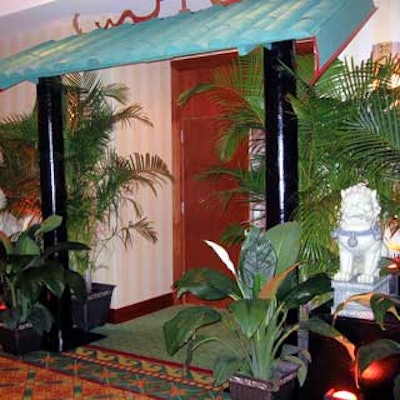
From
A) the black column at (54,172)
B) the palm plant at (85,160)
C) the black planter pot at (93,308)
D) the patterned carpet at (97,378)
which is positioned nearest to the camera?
the patterned carpet at (97,378)

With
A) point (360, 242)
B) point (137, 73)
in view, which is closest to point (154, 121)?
point (137, 73)

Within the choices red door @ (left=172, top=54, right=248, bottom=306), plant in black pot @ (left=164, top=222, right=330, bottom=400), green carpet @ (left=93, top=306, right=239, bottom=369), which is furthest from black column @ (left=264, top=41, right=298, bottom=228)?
red door @ (left=172, top=54, right=248, bottom=306)

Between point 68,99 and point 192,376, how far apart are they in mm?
2350

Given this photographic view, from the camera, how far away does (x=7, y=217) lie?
5.42 m

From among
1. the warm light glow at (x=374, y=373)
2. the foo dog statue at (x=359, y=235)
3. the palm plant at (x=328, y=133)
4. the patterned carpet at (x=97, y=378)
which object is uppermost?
the palm plant at (x=328, y=133)

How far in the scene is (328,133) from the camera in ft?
10.2

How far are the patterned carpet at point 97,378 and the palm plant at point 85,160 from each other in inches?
39.4

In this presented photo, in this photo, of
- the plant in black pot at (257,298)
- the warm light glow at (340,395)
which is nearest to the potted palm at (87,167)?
the plant in black pot at (257,298)

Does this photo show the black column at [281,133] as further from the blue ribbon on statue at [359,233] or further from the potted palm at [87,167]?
the potted palm at [87,167]

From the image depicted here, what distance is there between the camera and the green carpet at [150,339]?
14.4ft

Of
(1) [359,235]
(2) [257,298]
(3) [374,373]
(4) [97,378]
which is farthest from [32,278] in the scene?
(3) [374,373]

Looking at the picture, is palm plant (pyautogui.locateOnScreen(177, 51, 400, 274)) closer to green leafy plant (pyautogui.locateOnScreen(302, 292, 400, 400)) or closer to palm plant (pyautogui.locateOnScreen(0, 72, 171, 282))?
green leafy plant (pyautogui.locateOnScreen(302, 292, 400, 400))

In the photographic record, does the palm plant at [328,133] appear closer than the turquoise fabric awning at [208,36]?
Yes

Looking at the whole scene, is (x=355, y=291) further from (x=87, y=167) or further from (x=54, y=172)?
(x=87, y=167)
